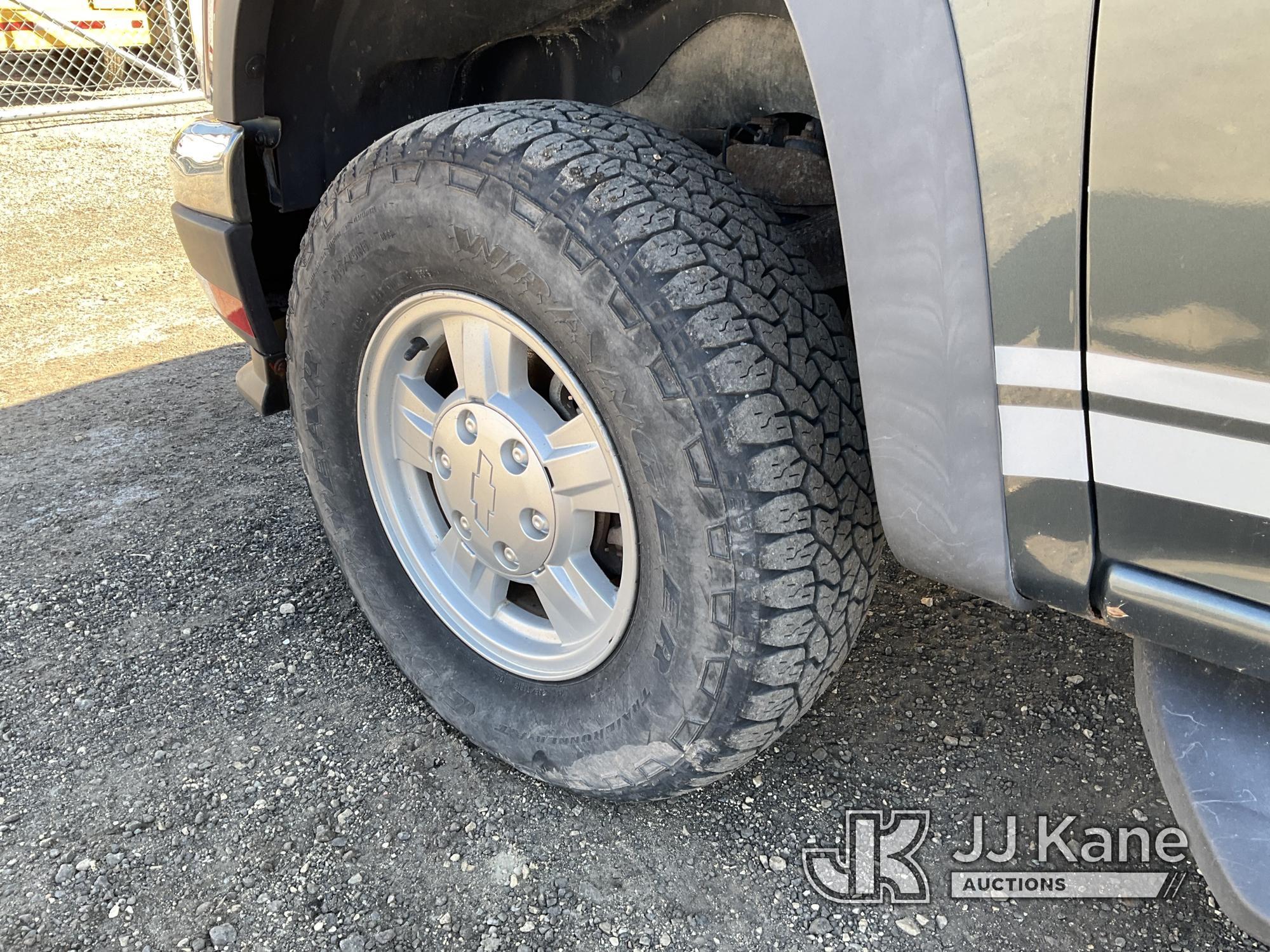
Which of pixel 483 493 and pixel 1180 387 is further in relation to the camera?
pixel 483 493

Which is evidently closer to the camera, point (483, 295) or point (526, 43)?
point (483, 295)

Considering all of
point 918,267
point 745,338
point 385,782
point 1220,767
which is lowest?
point 385,782

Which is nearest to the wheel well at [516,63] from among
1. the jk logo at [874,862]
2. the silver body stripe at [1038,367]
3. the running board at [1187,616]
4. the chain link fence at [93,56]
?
the silver body stripe at [1038,367]

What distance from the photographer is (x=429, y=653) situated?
6.72 feet

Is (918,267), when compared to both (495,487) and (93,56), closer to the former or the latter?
(495,487)

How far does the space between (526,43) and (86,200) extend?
15.8 ft

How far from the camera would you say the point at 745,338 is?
1364mm

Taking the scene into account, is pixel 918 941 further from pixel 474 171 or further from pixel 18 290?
pixel 18 290

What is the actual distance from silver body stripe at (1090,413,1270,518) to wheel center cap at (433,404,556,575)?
2.93 feet

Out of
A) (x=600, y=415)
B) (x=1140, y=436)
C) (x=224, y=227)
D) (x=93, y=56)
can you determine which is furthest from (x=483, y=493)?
(x=93, y=56)

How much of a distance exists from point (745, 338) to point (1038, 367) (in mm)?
406

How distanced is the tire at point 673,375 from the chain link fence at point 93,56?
644cm

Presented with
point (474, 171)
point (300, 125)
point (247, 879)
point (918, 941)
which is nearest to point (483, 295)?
point (474, 171)

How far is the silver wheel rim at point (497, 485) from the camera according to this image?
5.35 ft
